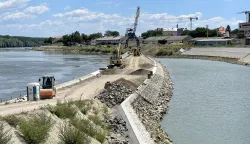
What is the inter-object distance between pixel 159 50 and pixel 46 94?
292 feet

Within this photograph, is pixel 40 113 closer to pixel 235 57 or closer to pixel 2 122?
pixel 2 122

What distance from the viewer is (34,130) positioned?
11.3 meters

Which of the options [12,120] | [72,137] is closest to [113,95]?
[72,137]

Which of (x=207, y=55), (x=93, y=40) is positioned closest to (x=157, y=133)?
(x=207, y=55)

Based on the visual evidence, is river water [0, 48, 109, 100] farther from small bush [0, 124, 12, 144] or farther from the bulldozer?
small bush [0, 124, 12, 144]

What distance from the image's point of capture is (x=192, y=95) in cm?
3262

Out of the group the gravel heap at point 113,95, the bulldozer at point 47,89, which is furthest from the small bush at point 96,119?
the bulldozer at point 47,89

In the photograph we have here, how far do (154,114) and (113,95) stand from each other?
2.73 meters

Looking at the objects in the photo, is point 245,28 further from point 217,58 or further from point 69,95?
point 69,95

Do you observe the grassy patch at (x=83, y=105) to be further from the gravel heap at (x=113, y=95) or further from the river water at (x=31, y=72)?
the river water at (x=31, y=72)

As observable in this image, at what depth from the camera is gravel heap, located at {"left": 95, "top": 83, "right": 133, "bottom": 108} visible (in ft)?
68.5

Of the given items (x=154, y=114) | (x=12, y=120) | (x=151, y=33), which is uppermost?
(x=151, y=33)

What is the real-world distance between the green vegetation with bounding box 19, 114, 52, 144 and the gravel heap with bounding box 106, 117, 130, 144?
9.78ft

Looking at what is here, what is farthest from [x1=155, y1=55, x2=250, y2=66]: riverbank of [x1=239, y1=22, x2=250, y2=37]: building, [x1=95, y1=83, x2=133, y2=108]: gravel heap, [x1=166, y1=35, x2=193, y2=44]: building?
[x1=239, y1=22, x2=250, y2=37]: building
